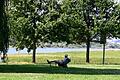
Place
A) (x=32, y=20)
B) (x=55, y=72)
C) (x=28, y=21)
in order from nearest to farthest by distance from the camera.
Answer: (x=55, y=72), (x=28, y=21), (x=32, y=20)

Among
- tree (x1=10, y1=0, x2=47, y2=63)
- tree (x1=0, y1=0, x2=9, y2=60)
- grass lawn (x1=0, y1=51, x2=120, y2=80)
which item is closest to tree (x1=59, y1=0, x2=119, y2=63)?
tree (x1=10, y1=0, x2=47, y2=63)

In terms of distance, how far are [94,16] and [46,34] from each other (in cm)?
765

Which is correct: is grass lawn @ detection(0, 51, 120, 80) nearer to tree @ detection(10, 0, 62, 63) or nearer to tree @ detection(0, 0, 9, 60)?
tree @ detection(0, 0, 9, 60)

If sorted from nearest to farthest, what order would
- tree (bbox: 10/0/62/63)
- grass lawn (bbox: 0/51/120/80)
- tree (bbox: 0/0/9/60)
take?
grass lawn (bbox: 0/51/120/80) → tree (bbox: 0/0/9/60) → tree (bbox: 10/0/62/63)

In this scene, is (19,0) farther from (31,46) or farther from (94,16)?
(94,16)

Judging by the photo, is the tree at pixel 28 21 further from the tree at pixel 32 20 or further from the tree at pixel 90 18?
the tree at pixel 90 18

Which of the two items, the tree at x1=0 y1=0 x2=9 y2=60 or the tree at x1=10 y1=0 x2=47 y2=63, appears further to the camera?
the tree at x1=10 y1=0 x2=47 y2=63

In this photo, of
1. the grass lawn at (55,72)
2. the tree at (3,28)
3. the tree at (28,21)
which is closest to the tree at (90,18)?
the tree at (28,21)

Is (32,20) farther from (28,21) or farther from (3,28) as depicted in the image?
(3,28)

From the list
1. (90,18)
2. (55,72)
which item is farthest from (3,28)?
(90,18)

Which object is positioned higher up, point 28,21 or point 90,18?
point 90,18

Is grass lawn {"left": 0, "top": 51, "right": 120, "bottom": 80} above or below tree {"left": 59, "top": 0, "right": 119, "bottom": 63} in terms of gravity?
below

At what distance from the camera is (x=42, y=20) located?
170 ft

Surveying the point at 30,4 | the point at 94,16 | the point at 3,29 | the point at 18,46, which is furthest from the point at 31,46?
the point at 3,29
